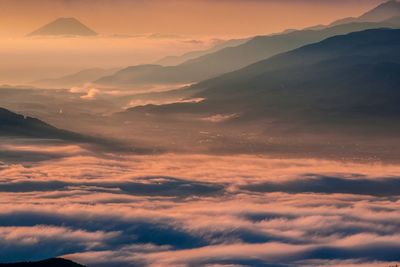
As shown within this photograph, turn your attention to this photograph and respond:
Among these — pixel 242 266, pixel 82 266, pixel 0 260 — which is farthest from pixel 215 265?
pixel 0 260

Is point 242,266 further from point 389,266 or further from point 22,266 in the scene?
point 22,266

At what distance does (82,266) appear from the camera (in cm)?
17450

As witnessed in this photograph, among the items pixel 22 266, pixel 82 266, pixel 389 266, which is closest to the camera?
pixel 22 266

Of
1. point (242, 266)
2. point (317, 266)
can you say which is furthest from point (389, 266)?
point (242, 266)

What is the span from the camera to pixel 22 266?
160250 millimetres

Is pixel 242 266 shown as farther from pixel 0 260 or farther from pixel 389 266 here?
pixel 0 260

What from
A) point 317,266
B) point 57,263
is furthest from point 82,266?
point 317,266

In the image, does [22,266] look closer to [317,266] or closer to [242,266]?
[242,266]

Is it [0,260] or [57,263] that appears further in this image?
[0,260]

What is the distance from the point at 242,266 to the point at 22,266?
201 feet

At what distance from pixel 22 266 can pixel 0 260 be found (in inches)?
1544

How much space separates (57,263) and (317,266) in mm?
67539

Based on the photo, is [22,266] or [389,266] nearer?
[22,266]

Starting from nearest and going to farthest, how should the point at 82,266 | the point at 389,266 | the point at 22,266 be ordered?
the point at 22,266
the point at 82,266
the point at 389,266
